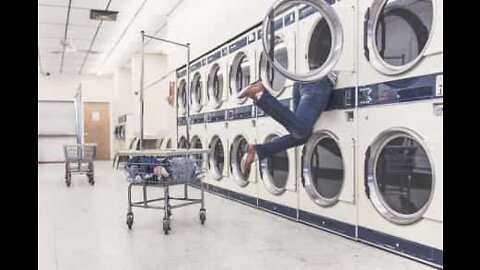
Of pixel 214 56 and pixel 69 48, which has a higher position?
pixel 69 48

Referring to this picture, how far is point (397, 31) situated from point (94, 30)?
22.9 ft

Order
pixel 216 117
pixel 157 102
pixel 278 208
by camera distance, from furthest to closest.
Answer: pixel 157 102 → pixel 216 117 → pixel 278 208

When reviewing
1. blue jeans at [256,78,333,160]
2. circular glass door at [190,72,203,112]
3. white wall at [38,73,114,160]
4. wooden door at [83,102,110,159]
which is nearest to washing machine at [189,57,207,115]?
circular glass door at [190,72,203,112]

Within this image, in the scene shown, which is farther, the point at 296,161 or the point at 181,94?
the point at 181,94

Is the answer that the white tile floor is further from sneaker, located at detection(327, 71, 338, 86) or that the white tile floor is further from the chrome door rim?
sneaker, located at detection(327, 71, 338, 86)

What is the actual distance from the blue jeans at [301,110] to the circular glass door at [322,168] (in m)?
0.16

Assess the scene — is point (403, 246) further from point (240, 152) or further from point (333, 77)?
point (240, 152)

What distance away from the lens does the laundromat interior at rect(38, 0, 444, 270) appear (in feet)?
8.54

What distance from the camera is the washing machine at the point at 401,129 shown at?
2.46m

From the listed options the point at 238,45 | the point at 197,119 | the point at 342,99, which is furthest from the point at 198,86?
the point at 342,99

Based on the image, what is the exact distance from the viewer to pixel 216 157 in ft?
19.5

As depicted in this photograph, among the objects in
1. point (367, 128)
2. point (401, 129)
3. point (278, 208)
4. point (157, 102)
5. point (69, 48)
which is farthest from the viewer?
point (69, 48)
